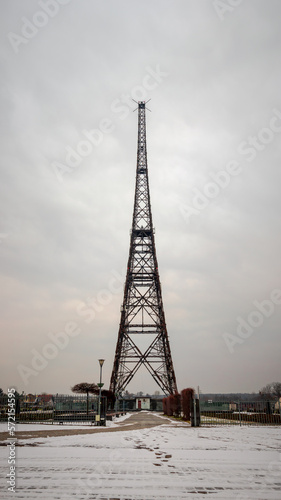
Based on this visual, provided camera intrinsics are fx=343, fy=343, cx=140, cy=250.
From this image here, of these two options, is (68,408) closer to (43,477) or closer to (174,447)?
(174,447)

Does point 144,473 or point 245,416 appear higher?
point 144,473

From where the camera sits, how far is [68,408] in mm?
28125

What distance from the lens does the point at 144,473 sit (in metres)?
5.85

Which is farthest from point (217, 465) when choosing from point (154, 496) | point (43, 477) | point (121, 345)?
point (121, 345)

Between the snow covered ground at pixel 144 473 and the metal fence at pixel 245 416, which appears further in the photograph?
the metal fence at pixel 245 416

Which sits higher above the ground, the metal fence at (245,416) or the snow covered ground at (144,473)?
the snow covered ground at (144,473)

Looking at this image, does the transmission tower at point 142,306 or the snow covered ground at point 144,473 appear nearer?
the snow covered ground at point 144,473

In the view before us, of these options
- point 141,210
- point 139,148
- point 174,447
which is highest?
point 139,148

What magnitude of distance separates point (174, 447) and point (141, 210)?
121ft

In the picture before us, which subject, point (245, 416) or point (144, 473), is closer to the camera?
point (144, 473)

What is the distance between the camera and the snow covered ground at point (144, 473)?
184 inches

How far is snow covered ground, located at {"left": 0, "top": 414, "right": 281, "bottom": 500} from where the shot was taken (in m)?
4.68

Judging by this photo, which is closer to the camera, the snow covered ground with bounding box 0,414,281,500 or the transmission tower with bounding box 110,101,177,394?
the snow covered ground with bounding box 0,414,281,500

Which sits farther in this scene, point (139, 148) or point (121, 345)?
point (139, 148)
